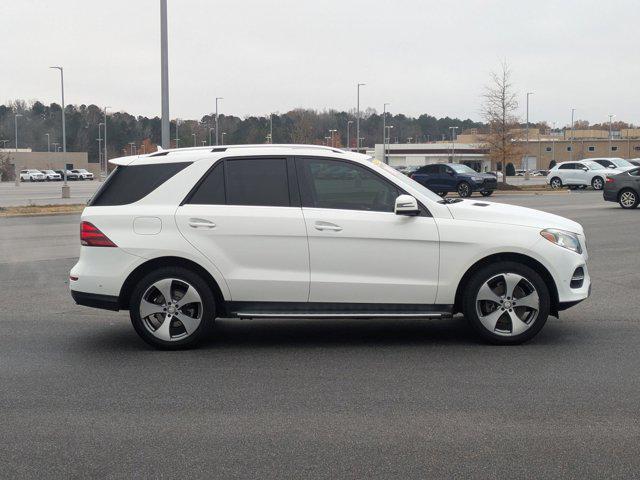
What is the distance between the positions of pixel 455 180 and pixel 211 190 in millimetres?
33090

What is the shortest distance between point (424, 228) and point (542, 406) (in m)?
2.19

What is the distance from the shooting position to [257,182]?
7.66 meters

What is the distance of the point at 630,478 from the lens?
14.2ft

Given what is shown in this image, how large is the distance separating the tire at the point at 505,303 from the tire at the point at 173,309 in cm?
230

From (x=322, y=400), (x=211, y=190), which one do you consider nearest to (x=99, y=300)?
(x=211, y=190)

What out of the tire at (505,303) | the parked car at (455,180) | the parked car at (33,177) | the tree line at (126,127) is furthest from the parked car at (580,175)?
the tree line at (126,127)

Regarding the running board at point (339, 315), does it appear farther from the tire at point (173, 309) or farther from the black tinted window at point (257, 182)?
the black tinted window at point (257, 182)

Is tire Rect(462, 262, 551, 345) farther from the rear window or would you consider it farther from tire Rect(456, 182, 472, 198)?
tire Rect(456, 182, 472, 198)

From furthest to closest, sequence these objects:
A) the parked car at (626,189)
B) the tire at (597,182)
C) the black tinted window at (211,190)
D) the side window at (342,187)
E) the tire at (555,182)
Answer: the tire at (555,182) < the tire at (597,182) < the parked car at (626,189) < the black tinted window at (211,190) < the side window at (342,187)

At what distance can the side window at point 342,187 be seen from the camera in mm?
7520

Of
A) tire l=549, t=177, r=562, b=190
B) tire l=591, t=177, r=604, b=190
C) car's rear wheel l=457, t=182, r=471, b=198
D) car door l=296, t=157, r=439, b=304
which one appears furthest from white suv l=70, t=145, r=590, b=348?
tire l=549, t=177, r=562, b=190

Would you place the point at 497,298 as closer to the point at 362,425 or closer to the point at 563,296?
the point at 563,296

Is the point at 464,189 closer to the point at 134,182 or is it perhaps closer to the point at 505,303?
the point at 505,303

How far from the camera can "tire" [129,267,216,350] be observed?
745 centimetres
